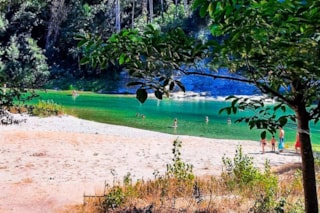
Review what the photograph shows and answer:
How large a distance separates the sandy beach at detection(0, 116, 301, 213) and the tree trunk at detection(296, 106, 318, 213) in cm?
483

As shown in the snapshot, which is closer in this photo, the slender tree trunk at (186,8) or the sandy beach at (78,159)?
the sandy beach at (78,159)

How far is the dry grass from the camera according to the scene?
483 centimetres

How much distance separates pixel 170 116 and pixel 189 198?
21.2 m

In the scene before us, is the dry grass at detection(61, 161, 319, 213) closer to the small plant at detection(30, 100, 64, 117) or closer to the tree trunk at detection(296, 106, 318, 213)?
the tree trunk at detection(296, 106, 318, 213)

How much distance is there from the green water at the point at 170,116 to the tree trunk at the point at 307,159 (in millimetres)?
15267

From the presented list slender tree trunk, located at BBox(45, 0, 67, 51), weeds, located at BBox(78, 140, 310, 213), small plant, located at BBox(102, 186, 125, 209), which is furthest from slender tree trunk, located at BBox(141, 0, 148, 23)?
small plant, located at BBox(102, 186, 125, 209)

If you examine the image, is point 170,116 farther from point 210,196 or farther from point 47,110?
point 210,196

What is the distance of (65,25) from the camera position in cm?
5106

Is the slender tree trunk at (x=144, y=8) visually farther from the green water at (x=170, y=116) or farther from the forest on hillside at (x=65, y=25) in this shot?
the green water at (x=170, y=116)

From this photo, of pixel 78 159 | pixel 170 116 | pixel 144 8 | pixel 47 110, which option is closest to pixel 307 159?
pixel 78 159

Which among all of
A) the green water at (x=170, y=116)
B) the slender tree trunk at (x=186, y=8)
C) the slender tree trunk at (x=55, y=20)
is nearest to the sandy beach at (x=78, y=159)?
the green water at (x=170, y=116)

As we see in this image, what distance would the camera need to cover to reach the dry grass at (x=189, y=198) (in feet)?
15.8

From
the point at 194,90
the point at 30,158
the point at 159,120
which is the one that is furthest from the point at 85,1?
the point at 30,158

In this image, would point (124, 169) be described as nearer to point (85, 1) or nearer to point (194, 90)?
point (194, 90)
